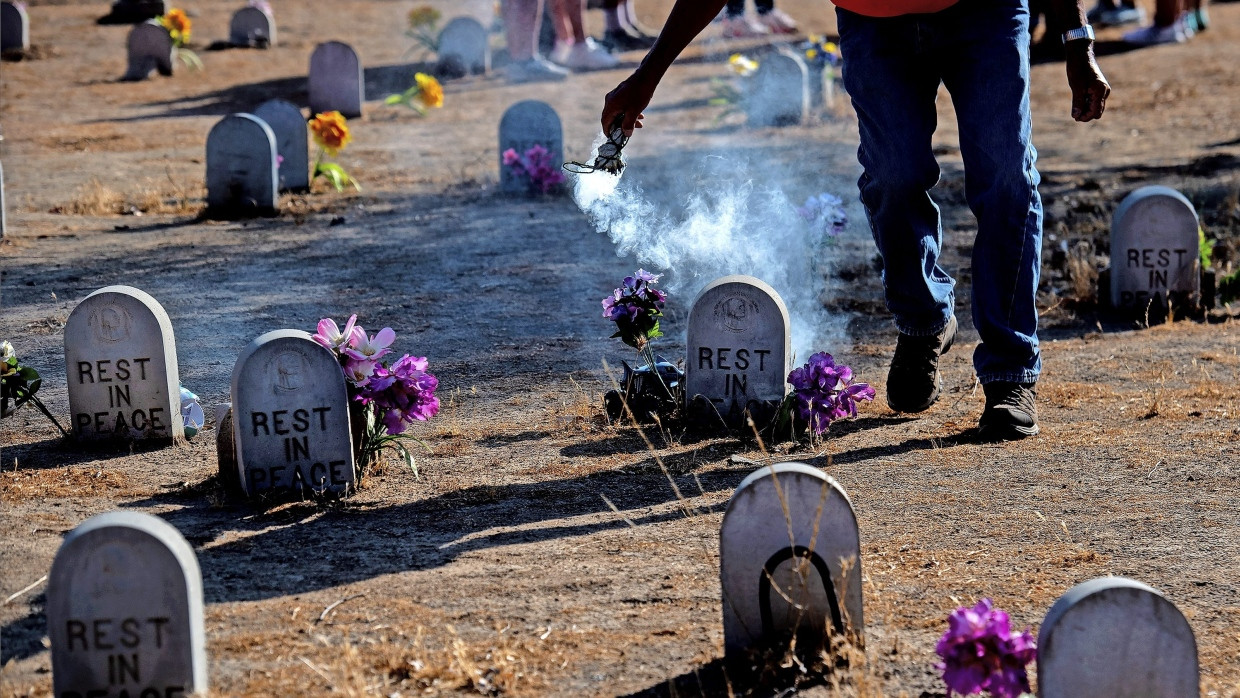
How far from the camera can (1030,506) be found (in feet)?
12.2

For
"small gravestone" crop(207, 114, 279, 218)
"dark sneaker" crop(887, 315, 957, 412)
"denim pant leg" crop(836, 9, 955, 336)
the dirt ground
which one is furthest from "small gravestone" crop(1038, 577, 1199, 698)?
"small gravestone" crop(207, 114, 279, 218)

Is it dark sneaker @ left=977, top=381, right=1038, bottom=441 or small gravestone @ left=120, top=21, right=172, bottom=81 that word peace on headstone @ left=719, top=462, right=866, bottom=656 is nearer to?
dark sneaker @ left=977, top=381, right=1038, bottom=441

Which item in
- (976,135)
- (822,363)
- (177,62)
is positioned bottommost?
(822,363)

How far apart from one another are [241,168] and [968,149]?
4.99 metres

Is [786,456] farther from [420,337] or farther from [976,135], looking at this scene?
[420,337]

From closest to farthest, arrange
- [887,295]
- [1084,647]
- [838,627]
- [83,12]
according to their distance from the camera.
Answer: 1. [1084,647]
2. [838,627]
3. [887,295]
4. [83,12]

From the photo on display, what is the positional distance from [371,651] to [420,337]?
294cm

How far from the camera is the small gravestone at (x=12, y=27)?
1427 cm

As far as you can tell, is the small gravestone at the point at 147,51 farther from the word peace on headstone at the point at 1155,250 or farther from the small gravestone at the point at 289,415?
the small gravestone at the point at 289,415

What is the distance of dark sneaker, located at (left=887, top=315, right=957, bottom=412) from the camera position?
448 cm

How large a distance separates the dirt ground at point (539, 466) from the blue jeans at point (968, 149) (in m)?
0.45

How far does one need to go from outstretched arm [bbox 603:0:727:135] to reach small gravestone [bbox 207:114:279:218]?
4442mm

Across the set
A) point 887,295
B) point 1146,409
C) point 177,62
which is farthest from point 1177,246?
point 177,62

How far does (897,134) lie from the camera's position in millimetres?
4125
